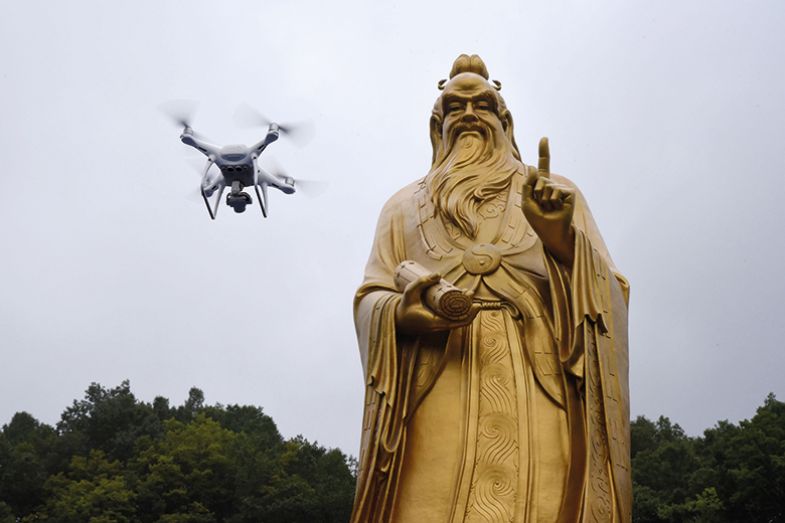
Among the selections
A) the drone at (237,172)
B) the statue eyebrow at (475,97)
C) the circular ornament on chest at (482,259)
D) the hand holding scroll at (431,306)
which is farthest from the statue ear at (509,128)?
the drone at (237,172)

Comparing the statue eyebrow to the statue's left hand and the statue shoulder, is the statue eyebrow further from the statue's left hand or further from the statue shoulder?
the statue's left hand

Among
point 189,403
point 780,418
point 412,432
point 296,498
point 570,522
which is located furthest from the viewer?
point 189,403

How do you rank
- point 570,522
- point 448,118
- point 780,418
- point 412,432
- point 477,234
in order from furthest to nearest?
point 780,418 → point 448,118 → point 477,234 → point 412,432 → point 570,522

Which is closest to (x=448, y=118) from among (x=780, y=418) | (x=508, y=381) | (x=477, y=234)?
(x=477, y=234)

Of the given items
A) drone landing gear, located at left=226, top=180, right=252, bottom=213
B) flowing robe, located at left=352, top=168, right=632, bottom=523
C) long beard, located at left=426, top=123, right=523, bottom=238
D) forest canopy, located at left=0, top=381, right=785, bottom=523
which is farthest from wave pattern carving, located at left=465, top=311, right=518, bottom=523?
forest canopy, located at left=0, top=381, right=785, bottom=523

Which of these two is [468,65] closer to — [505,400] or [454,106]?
[454,106]

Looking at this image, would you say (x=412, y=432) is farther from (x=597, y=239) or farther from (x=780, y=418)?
(x=780, y=418)
